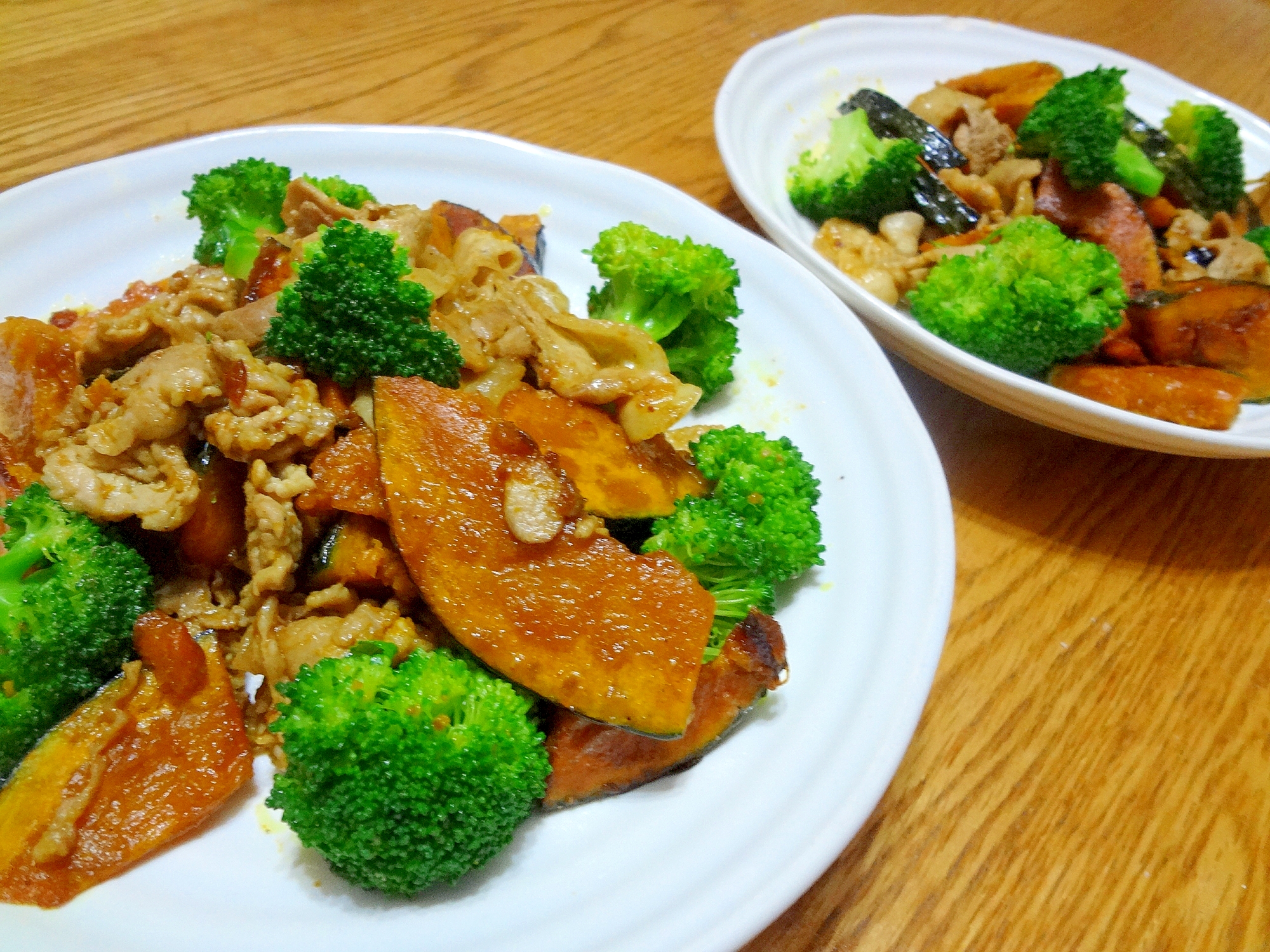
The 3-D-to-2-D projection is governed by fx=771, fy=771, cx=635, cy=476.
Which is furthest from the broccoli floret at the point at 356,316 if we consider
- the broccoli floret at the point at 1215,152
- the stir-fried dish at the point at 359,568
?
the broccoli floret at the point at 1215,152

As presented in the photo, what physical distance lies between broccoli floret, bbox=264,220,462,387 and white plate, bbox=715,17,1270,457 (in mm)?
1337

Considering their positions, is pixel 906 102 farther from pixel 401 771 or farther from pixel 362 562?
pixel 401 771

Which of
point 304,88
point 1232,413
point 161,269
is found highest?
point 304,88

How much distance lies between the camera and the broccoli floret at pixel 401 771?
4.37 ft

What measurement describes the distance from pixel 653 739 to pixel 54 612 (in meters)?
1.19

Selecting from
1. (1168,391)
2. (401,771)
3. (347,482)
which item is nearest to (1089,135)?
(1168,391)

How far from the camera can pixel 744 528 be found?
5.90 ft

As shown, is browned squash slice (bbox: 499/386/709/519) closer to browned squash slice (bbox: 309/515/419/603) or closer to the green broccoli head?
the green broccoli head

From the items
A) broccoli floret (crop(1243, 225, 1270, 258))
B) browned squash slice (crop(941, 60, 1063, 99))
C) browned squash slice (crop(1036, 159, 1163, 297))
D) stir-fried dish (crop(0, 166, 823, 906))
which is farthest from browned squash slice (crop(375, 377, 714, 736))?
browned squash slice (crop(941, 60, 1063, 99))

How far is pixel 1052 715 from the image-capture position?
6.45 ft

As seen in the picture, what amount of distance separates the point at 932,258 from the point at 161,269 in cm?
258

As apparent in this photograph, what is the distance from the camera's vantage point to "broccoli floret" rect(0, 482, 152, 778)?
1490mm

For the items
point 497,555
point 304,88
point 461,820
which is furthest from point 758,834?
point 304,88

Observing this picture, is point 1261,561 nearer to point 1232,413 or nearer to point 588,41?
point 1232,413
